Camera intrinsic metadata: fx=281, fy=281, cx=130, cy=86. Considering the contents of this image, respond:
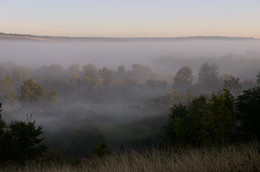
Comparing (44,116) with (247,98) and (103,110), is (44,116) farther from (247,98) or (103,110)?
(247,98)

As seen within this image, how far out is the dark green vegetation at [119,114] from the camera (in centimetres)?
3081

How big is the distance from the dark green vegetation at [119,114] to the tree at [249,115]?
0.06m

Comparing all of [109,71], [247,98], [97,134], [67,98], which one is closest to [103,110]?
[67,98]

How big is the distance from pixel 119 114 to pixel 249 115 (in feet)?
364

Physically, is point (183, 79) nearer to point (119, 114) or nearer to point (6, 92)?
point (119, 114)

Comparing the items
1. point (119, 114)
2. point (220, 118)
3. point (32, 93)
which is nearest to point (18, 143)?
point (220, 118)

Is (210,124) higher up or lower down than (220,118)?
lower down

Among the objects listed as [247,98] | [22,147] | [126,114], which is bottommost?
[126,114]

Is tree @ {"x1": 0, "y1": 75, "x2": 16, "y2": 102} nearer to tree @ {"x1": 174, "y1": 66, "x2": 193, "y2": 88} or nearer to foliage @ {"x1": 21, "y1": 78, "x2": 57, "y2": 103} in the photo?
foliage @ {"x1": 21, "y1": 78, "x2": 57, "y2": 103}

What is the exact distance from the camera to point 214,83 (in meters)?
144

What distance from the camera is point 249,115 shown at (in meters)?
36.6

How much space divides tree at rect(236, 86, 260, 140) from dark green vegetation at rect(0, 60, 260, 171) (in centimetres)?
6

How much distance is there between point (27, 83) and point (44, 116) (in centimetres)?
1619

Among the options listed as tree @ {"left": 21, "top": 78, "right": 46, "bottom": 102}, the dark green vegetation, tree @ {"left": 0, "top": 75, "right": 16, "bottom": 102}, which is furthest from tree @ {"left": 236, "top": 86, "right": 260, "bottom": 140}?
tree @ {"left": 0, "top": 75, "right": 16, "bottom": 102}
